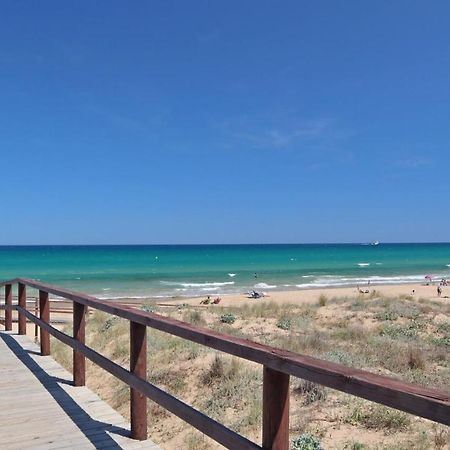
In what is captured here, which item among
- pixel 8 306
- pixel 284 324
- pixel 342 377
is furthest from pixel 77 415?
pixel 284 324

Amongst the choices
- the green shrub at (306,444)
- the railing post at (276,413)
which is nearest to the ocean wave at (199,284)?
the green shrub at (306,444)

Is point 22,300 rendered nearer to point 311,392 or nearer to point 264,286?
point 311,392

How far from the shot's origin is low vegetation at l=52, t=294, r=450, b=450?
5.39 m

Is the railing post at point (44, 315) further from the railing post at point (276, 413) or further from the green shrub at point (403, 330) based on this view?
the green shrub at point (403, 330)

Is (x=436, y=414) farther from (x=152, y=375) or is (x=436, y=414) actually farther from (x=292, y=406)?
(x=152, y=375)

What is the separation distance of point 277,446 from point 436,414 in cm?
101

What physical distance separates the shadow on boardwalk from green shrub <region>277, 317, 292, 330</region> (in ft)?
21.0

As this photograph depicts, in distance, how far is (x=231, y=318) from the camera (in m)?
13.2

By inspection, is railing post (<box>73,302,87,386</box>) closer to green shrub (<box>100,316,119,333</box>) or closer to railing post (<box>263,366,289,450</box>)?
railing post (<box>263,366,289,450</box>)

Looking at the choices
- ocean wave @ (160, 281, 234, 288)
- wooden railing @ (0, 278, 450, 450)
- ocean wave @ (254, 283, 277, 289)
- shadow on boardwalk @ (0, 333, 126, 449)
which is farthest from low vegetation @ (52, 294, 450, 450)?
ocean wave @ (160, 281, 234, 288)

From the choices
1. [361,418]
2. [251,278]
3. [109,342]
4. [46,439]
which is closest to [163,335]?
[109,342]

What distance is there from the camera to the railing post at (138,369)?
417 centimetres

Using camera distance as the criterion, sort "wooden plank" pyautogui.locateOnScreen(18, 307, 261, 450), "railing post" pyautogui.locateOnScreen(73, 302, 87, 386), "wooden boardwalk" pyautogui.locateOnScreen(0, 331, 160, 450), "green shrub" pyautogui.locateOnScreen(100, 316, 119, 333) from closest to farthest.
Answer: "wooden plank" pyautogui.locateOnScreen(18, 307, 261, 450) < "wooden boardwalk" pyautogui.locateOnScreen(0, 331, 160, 450) < "railing post" pyautogui.locateOnScreen(73, 302, 87, 386) < "green shrub" pyautogui.locateOnScreen(100, 316, 119, 333)

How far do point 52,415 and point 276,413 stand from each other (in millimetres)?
3078
